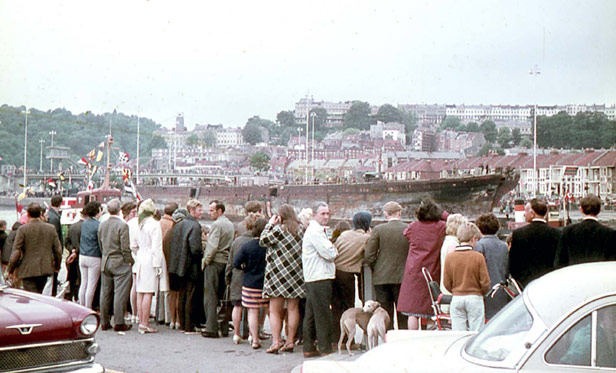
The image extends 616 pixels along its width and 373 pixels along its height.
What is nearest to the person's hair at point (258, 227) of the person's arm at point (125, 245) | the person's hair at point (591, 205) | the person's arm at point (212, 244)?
the person's arm at point (212, 244)

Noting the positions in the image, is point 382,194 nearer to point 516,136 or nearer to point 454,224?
point 516,136

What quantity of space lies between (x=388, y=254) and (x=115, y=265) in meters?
3.74

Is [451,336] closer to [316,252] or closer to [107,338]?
[316,252]

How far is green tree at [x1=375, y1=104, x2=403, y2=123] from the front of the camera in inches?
3004

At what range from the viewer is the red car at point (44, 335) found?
4.67 meters

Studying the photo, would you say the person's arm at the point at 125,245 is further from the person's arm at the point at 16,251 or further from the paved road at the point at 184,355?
the person's arm at the point at 16,251

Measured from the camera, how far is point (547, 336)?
9.72 feet

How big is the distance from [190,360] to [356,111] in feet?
238

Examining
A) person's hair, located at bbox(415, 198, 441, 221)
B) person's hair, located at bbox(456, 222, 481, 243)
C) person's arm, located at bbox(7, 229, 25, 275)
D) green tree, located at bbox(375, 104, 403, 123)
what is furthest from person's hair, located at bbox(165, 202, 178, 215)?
green tree, located at bbox(375, 104, 403, 123)

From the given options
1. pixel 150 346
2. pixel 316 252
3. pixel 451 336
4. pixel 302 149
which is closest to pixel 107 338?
pixel 150 346

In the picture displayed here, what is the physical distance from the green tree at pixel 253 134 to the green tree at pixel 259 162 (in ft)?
30.0

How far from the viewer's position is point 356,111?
3081 inches

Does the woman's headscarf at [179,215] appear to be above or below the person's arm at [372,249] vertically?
above

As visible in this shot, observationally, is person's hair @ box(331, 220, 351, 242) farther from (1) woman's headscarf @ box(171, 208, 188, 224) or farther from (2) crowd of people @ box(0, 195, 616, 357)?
(1) woman's headscarf @ box(171, 208, 188, 224)
